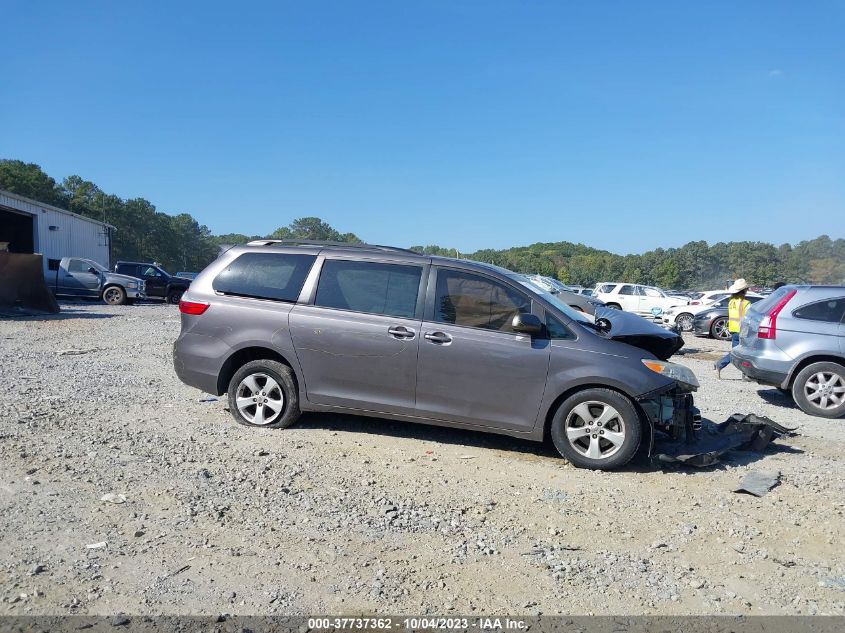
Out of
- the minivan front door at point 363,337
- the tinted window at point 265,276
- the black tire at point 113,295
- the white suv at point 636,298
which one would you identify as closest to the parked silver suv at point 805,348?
the minivan front door at point 363,337

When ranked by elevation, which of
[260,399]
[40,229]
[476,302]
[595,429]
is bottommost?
[260,399]

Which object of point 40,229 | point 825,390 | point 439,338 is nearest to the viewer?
point 439,338

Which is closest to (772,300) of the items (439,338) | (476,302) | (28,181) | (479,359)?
(476,302)

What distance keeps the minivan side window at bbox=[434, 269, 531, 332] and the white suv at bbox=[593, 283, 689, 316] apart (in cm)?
2280

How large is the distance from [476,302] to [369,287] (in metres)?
1.05

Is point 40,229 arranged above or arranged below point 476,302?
above

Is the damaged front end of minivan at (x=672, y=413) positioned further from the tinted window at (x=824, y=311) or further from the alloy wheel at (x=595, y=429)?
the tinted window at (x=824, y=311)

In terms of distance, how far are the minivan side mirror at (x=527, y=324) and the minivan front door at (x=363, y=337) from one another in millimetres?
901

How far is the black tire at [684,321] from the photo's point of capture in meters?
21.3

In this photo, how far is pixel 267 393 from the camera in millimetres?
5953

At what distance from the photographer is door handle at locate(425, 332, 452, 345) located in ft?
17.9

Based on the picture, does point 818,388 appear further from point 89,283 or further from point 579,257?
point 579,257

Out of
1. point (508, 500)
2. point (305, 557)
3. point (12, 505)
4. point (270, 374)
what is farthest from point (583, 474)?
point (12, 505)

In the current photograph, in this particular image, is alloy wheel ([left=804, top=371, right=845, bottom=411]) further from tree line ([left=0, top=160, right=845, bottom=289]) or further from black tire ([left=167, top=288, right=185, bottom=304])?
tree line ([left=0, top=160, right=845, bottom=289])
